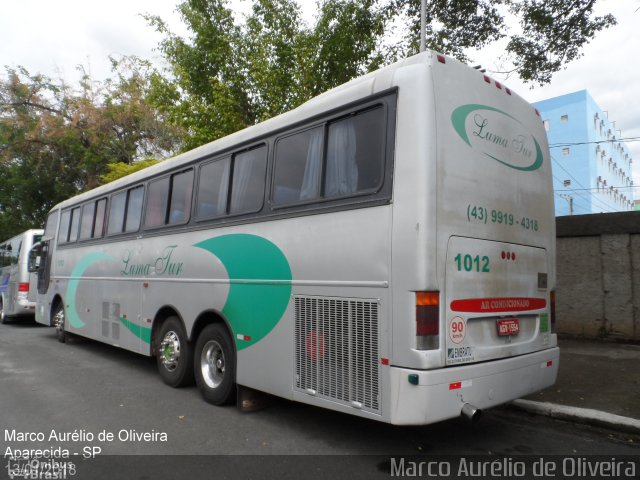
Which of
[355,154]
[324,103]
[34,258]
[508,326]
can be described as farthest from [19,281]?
[508,326]

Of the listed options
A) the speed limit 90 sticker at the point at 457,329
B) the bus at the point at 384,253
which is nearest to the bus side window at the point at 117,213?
the bus at the point at 384,253

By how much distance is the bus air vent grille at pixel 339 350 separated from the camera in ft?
12.8

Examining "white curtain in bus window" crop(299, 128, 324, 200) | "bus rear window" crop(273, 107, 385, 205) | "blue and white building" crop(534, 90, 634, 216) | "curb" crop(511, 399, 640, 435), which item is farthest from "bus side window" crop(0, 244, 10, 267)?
"blue and white building" crop(534, 90, 634, 216)

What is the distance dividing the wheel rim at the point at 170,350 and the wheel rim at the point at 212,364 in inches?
28.6

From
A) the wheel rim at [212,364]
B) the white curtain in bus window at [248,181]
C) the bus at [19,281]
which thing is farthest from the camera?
the bus at [19,281]

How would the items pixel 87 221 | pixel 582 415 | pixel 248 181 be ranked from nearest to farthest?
1. pixel 582 415
2. pixel 248 181
3. pixel 87 221

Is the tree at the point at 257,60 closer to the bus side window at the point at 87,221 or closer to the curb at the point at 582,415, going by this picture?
the bus side window at the point at 87,221

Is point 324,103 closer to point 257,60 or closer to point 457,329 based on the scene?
point 457,329

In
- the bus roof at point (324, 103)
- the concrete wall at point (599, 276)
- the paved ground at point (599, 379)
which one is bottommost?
the paved ground at point (599, 379)

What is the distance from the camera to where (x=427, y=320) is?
368 cm

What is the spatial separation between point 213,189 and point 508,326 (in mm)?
3756

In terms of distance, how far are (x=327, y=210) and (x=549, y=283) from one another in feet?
8.17

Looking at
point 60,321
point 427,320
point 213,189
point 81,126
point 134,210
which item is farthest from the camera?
point 81,126

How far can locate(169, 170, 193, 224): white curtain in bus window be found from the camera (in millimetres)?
6576
